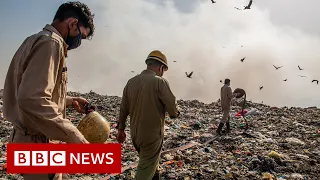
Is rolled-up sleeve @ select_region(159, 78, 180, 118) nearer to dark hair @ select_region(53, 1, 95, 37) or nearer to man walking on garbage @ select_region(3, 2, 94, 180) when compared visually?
man walking on garbage @ select_region(3, 2, 94, 180)

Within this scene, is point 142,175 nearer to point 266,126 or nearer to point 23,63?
point 23,63

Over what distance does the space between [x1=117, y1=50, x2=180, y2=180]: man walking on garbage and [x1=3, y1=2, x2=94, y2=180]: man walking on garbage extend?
5.16 ft

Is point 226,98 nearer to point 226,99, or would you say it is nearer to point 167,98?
point 226,99

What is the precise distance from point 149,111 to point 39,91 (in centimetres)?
205

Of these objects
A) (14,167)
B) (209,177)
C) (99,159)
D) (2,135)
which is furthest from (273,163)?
(2,135)

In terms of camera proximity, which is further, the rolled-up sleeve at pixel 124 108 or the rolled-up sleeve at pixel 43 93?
the rolled-up sleeve at pixel 124 108

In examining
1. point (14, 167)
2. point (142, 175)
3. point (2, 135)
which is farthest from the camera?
point (2, 135)

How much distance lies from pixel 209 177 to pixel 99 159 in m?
3.46

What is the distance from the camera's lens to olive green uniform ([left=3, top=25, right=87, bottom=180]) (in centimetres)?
151

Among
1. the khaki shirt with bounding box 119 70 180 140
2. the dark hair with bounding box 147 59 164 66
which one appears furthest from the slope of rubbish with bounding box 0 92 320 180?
the dark hair with bounding box 147 59 164 66

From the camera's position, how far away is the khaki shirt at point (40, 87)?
1506mm

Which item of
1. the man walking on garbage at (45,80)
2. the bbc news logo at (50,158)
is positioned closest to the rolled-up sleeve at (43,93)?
the man walking on garbage at (45,80)

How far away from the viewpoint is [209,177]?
4.96 meters

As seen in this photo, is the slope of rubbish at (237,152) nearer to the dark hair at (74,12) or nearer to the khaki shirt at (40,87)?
the khaki shirt at (40,87)
